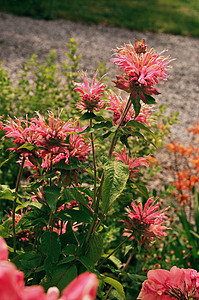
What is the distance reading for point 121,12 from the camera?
797 cm

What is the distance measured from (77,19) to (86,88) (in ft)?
21.3

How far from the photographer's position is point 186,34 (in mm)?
7602

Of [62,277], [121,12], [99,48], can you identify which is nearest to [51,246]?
[62,277]

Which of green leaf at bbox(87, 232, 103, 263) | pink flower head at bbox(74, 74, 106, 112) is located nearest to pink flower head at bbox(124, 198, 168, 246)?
green leaf at bbox(87, 232, 103, 263)

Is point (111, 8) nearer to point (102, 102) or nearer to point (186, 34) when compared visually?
point (186, 34)

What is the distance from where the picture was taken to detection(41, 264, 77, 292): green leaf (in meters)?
0.90

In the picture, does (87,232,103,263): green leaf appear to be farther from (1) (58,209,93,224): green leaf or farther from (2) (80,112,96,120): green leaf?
(2) (80,112,96,120): green leaf

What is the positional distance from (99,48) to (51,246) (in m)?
5.28

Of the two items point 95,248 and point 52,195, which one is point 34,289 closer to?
point 52,195

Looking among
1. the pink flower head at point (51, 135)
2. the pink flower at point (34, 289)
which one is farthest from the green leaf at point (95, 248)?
the pink flower at point (34, 289)

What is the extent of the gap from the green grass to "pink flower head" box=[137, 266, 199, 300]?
21.6 ft

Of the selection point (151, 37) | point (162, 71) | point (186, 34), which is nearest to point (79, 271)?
point (162, 71)

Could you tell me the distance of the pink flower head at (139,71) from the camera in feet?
2.90

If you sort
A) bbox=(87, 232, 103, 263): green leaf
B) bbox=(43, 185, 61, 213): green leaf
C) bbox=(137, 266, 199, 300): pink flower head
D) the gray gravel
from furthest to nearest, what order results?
the gray gravel < bbox=(87, 232, 103, 263): green leaf < bbox=(43, 185, 61, 213): green leaf < bbox=(137, 266, 199, 300): pink flower head
